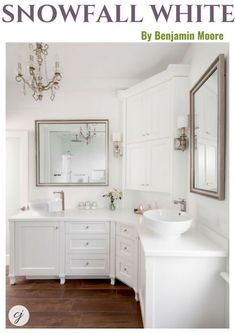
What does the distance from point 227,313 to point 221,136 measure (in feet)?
3.86

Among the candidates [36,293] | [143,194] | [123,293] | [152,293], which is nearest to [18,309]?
[36,293]

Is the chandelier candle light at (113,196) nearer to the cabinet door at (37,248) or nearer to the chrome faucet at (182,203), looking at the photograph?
the cabinet door at (37,248)

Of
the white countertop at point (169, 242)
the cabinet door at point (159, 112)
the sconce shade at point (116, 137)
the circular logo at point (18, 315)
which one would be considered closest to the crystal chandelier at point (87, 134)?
the sconce shade at point (116, 137)

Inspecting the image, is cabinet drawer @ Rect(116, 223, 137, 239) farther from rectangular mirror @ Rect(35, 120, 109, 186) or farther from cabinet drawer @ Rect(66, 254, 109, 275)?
rectangular mirror @ Rect(35, 120, 109, 186)

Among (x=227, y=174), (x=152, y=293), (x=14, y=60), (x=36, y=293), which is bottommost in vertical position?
(x=36, y=293)

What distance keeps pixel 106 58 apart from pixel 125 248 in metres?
2.19

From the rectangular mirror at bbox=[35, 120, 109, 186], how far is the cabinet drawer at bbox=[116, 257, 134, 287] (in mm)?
1065

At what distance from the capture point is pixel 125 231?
7.53ft

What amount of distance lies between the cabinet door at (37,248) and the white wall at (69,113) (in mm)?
595

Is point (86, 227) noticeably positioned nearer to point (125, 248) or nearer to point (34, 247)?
point (125, 248)

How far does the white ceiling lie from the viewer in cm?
216
